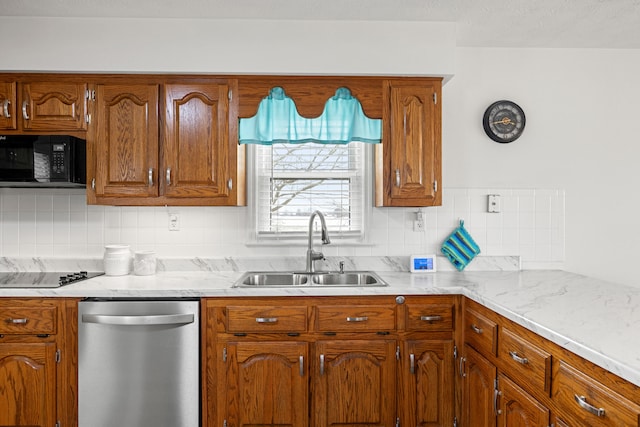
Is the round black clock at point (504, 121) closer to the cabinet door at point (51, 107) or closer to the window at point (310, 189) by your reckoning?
the window at point (310, 189)

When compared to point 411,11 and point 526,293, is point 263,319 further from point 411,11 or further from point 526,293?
point 411,11

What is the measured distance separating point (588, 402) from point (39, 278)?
108 inches

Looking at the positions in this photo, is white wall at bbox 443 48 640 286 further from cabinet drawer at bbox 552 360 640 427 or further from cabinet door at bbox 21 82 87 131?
cabinet door at bbox 21 82 87 131

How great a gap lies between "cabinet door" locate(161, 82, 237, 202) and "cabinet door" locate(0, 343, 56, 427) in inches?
42.2

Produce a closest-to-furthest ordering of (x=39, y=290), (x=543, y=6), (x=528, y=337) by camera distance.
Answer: (x=528, y=337)
(x=39, y=290)
(x=543, y=6)

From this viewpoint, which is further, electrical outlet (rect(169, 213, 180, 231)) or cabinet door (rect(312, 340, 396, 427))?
electrical outlet (rect(169, 213, 180, 231))

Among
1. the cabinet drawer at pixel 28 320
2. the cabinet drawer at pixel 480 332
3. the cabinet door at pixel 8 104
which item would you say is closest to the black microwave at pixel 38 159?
the cabinet door at pixel 8 104

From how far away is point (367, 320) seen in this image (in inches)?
88.8

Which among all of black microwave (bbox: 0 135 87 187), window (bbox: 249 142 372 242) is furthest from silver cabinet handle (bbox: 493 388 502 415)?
black microwave (bbox: 0 135 87 187)

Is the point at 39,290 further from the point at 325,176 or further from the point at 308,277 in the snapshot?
the point at 325,176

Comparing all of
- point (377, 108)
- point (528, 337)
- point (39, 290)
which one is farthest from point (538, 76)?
point (39, 290)

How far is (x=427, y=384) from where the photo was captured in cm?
227

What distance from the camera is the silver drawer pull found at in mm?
1199

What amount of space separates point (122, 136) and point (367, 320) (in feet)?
5.82
